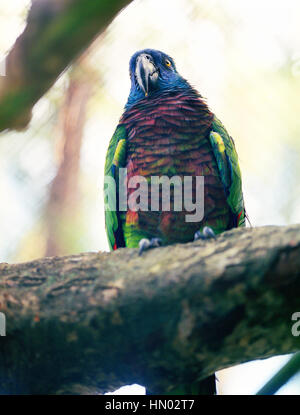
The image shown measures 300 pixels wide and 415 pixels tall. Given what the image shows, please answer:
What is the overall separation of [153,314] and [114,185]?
6.61 ft

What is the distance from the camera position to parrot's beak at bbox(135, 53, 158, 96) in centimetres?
436

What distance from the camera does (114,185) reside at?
4066 millimetres

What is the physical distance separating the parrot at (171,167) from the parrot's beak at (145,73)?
19 cm

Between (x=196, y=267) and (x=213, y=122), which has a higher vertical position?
(x=213, y=122)

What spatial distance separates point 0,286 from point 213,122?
2.43m

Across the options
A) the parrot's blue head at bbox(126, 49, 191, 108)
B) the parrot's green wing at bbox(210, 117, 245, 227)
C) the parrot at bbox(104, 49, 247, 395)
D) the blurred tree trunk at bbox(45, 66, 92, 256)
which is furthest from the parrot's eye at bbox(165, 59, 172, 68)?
the parrot's green wing at bbox(210, 117, 245, 227)

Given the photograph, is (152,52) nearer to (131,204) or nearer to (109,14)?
(131,204)

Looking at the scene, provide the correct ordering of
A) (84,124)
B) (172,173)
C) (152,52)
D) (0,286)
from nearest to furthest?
(0,286), (172,173), (152,52), (84,124)

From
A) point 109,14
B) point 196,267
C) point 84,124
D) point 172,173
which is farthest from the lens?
point 84,124

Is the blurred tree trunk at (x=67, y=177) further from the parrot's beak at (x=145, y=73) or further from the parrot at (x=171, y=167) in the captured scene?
the parrot at (x=171, y=167)

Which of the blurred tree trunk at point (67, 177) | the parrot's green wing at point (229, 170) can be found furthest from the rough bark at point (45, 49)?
the blurred tree trunk at point (67, 177)

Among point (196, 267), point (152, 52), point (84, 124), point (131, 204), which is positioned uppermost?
point (152, 52)

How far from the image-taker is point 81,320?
2.35 m
